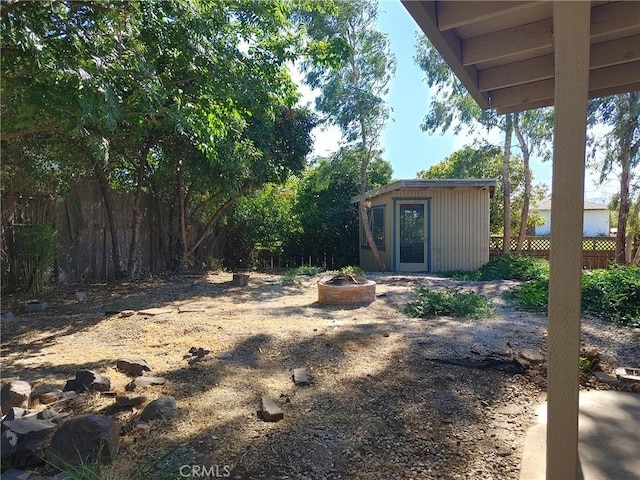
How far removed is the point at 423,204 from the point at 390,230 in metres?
1.21

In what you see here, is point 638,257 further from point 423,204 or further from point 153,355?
point 153,355

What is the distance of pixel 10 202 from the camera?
23.0 ft

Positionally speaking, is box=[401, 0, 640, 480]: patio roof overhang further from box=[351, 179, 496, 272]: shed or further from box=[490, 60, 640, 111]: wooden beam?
box=[351, 179, 496, 272]: shed

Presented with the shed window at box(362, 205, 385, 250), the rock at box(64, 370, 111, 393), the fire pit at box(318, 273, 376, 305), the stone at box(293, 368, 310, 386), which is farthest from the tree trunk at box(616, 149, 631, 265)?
the rock at box(64, 370, 111, 393)

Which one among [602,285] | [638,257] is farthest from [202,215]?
[638,257]

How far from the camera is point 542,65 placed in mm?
3123

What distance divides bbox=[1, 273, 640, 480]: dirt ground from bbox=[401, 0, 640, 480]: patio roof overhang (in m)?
0.75

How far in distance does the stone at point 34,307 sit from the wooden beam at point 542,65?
20.9 ft

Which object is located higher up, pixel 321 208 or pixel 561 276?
pixel 321 208

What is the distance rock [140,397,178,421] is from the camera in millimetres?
2567

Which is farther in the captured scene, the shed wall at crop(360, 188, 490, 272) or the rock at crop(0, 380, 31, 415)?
the shed wall at crop(360, 188, 490, 272)

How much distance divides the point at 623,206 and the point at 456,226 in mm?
4221

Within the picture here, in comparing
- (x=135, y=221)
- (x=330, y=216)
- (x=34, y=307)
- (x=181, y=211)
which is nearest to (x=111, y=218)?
(x=135, y=221)

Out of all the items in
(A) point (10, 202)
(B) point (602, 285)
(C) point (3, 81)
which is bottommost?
(B) point (602, 285)
